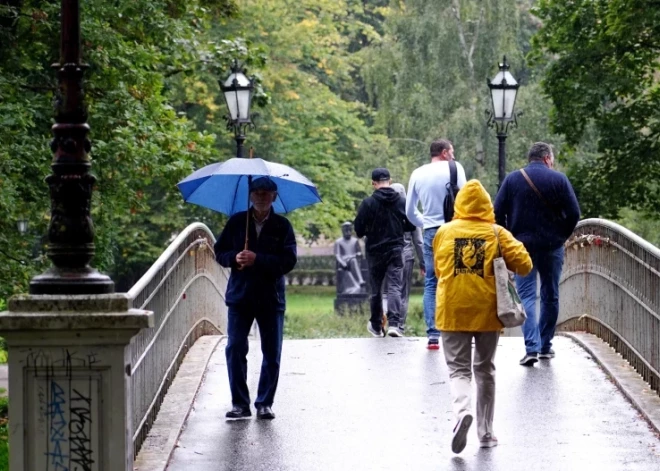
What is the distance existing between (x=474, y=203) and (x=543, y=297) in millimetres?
3355

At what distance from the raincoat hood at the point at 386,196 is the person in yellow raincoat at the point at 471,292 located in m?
5.26

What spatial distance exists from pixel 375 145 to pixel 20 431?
37215mm

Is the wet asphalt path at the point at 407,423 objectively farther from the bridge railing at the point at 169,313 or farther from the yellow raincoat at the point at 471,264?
the yellow raincoat at the point at 471,264

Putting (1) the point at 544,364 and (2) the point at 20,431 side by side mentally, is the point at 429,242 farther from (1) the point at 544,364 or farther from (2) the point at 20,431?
(2) the point at 20,431

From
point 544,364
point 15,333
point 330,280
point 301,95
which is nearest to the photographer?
point 15,333

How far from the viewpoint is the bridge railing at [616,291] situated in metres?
9.99

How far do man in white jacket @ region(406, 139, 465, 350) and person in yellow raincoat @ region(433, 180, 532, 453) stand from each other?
3.84 meters

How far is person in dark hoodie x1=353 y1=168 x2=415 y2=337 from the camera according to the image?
1370 cm

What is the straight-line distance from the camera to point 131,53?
55.0 feet

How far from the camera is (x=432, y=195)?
485 inches

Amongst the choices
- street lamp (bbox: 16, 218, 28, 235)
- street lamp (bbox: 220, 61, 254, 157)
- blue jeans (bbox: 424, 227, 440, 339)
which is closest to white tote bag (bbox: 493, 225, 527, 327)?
blue jeans (bbox: 424, 227, 440, 339)

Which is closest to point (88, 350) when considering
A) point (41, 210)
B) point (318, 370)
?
point (318, 370)

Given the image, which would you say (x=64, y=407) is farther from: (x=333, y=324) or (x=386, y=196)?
(x=333, y=324)

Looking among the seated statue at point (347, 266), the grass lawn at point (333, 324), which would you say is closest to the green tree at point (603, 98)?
the grass lawn at point (333, 324)
